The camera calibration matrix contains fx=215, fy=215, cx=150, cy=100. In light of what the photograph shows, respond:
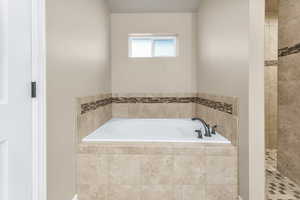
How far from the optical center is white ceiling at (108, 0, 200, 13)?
3215mm

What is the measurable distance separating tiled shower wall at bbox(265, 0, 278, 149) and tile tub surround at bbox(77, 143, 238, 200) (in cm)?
225

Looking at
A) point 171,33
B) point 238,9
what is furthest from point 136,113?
point 238,9

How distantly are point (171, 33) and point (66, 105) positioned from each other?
243 cm

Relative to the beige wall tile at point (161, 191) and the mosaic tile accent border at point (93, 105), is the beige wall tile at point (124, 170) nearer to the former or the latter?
the beige wall tile at point (161, 191)

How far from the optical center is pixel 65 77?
1.73 metres

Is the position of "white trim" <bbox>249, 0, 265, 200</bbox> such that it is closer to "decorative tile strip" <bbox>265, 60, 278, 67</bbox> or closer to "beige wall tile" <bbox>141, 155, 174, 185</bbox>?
"beige wall tile" <bbox>141, 155, 174, 185</bbox>

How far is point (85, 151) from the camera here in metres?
1.92

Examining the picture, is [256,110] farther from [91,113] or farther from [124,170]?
[91,113]

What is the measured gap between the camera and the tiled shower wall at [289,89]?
7.63ft

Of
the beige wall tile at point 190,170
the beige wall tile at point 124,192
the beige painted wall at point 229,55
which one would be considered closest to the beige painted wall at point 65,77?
the beige wall tile at point 124,192
